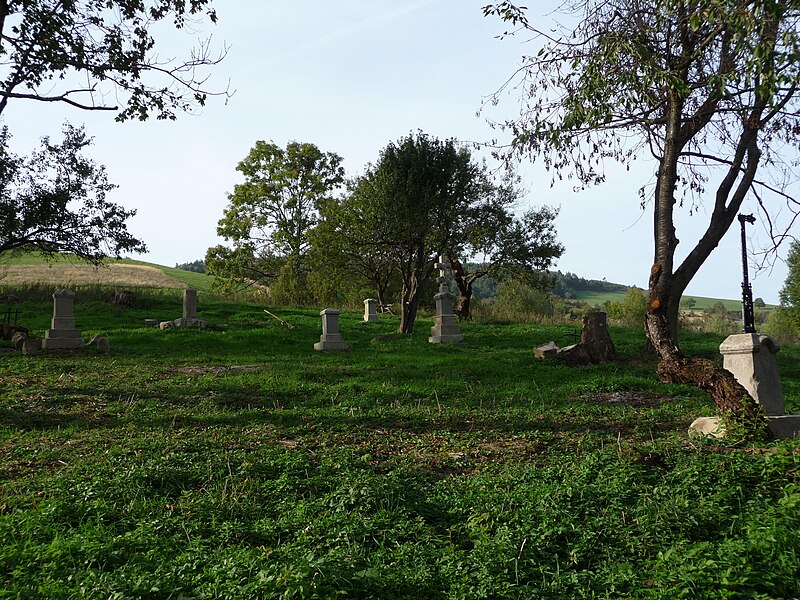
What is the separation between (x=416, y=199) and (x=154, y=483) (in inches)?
702

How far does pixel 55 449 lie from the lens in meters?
7.11

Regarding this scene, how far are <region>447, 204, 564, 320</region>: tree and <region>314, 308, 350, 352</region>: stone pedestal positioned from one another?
12840 mm

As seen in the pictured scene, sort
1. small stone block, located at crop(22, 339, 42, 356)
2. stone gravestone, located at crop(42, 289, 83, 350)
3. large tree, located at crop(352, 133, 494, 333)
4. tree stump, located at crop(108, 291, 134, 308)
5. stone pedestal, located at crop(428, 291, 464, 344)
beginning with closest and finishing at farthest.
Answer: small stone block, located at crop(22, 339, 42, 356) → stone gravestone, located at crop(42, 289, 83, 350) → stone pedestal, located at crop(428, 291, 464, 344) → large tree, located at crop(352, 133, 494, 333) → tree stump, located at crop(108, 291, 134, 308)

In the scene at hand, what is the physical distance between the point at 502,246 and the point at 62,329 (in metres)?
21.4

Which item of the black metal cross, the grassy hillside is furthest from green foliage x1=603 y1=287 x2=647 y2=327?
the grassy hillside

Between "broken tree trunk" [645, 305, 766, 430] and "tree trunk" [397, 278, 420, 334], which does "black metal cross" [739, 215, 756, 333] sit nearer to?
"broken tree trunk" [645, 305, 766, 430]

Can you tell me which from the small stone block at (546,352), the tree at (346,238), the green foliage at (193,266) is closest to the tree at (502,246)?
the tree at (346,238)

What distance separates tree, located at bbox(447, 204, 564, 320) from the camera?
3084cm

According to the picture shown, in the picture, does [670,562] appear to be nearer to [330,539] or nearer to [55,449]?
[330,539]

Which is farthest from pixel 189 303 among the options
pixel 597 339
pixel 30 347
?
pixel 597 339

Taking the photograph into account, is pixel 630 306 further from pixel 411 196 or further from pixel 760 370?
pixel 760 370

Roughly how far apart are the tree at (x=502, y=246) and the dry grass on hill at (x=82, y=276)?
74.8ft

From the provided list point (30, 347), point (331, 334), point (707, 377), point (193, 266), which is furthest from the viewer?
point (193, 266)

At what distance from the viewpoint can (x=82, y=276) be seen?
46.2 meters
